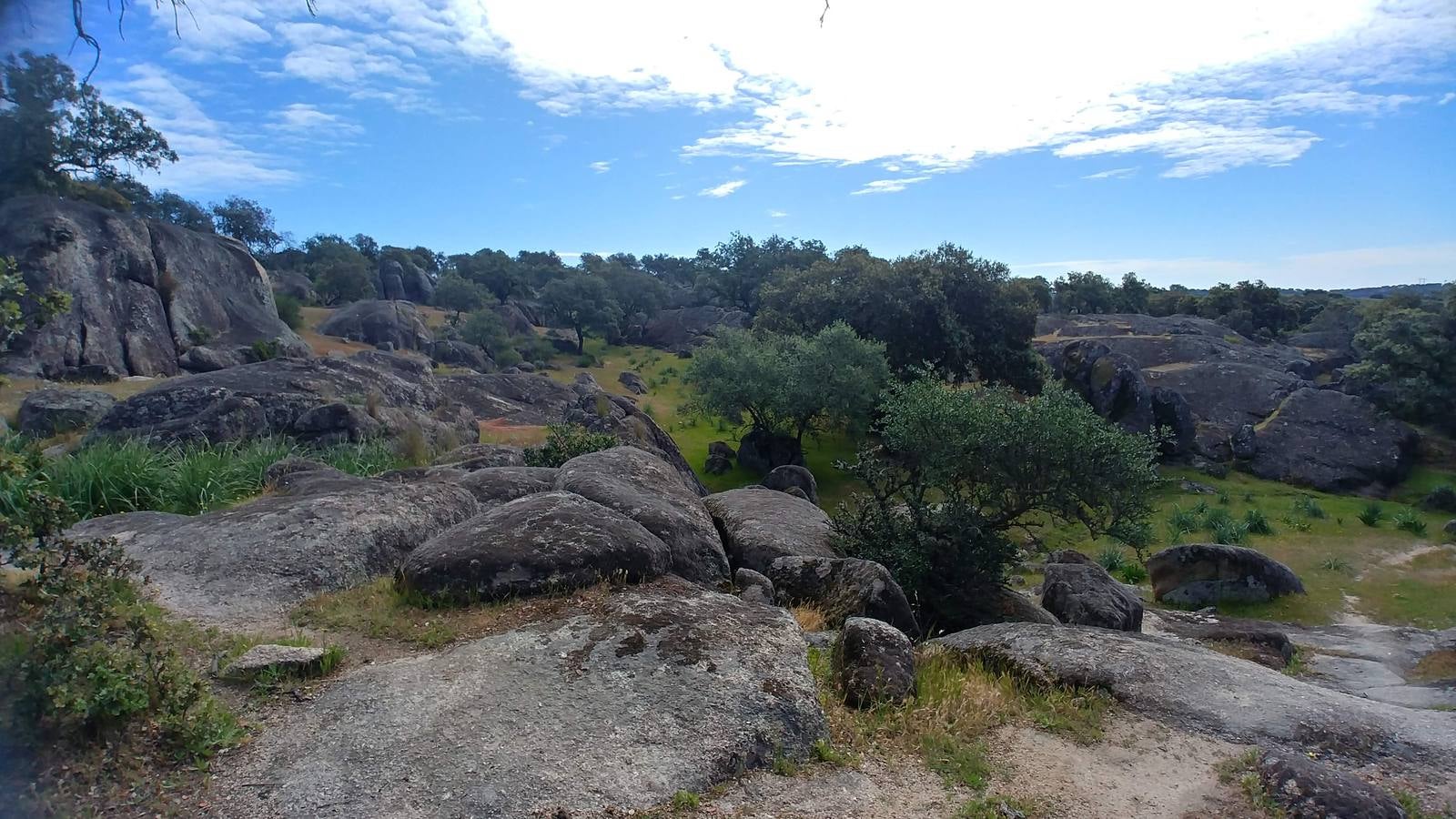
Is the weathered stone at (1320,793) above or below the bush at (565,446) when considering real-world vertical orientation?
below

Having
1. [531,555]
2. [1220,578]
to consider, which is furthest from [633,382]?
[531,555]

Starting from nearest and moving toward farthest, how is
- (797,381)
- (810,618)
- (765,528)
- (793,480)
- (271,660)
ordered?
(271,660) → (810,618) → (765,528) → (793,480) → (797,381)

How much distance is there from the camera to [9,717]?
453 centimetres

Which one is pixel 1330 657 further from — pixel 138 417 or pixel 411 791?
pixel 138 417

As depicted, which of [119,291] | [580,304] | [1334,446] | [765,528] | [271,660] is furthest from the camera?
[580,304]

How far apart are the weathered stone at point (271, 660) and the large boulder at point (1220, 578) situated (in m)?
17.4

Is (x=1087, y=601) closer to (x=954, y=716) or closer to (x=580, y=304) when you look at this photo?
(x=954, y=716)

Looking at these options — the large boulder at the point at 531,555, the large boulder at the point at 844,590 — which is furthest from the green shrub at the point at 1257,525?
the large boulder at the point at 531,555

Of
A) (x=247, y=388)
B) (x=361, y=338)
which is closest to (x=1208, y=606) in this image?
(x=247, y=388)

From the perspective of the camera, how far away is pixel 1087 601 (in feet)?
40.7

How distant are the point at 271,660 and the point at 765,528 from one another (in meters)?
7.78

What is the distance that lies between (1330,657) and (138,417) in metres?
23.5

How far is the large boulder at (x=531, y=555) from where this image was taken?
7.80 meters

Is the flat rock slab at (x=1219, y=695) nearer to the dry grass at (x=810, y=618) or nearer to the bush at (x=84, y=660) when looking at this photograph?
the dry grass at (x=810, y=618)
